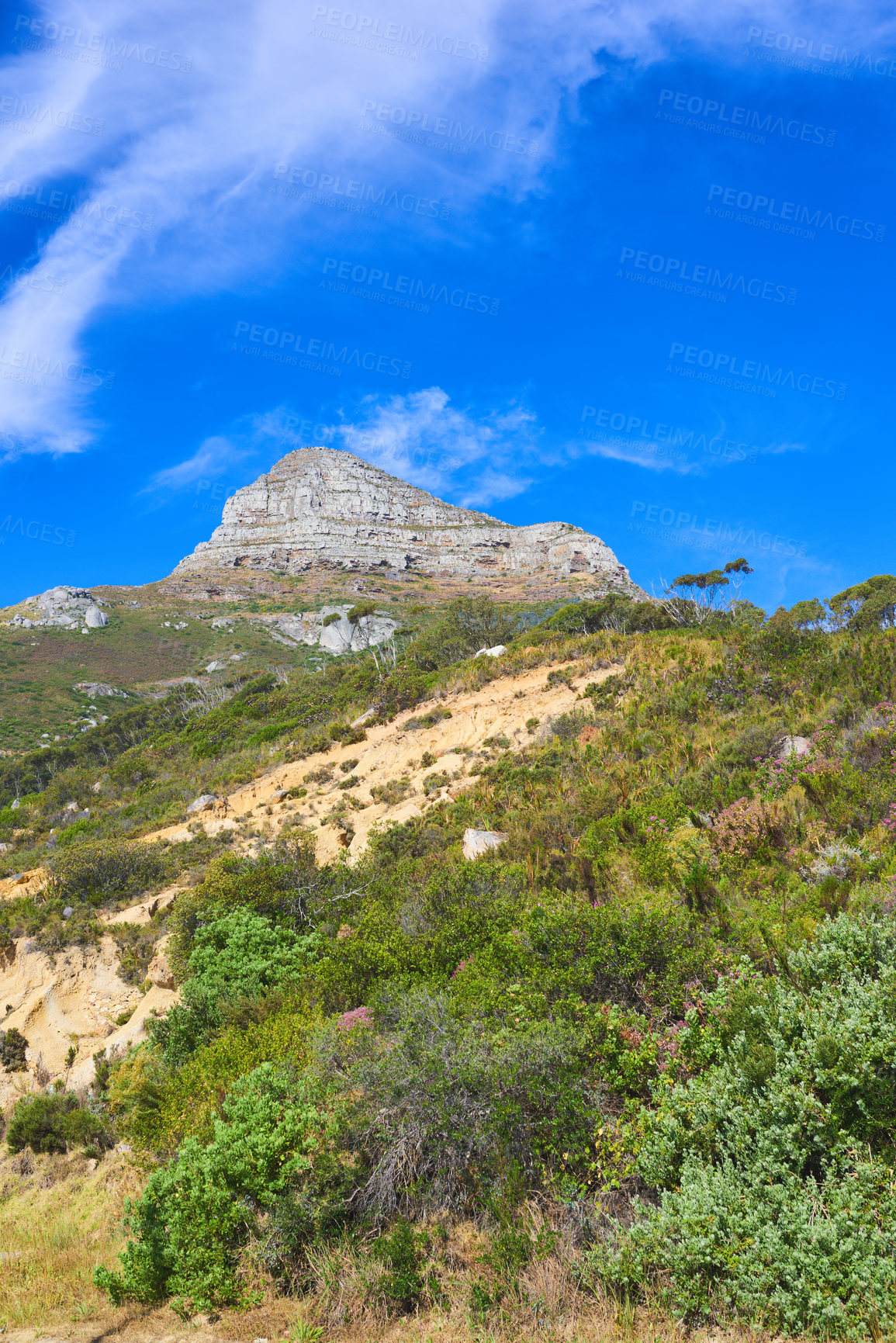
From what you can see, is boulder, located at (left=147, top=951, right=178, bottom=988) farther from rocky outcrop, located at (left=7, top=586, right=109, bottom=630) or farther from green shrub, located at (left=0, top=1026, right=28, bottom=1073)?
rocky outcrop, located at (left=7, top=586, right=109, bottom=630)

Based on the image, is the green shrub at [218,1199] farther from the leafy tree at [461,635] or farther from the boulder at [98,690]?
the boulder at [98,690]

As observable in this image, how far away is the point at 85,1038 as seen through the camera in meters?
10.6

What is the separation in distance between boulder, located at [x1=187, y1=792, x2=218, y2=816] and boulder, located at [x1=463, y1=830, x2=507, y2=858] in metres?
10.9

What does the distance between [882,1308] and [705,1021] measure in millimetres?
1753

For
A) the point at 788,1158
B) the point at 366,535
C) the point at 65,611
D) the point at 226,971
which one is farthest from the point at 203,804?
the point at 366,535

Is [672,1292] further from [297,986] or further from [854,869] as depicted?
[297,986]

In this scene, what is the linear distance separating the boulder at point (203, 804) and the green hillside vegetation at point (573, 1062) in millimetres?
8205

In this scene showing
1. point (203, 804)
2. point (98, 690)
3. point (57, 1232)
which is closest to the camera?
point (57, 1232)

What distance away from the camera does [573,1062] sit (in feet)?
13.7

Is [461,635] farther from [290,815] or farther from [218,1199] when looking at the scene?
[218,1199]

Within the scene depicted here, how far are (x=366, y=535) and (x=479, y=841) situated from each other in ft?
476

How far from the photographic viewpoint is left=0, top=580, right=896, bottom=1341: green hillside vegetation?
3.21m

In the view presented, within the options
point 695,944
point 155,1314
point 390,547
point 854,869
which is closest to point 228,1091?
point 155,1314

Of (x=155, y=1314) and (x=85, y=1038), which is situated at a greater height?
(x=85, y=1038)
